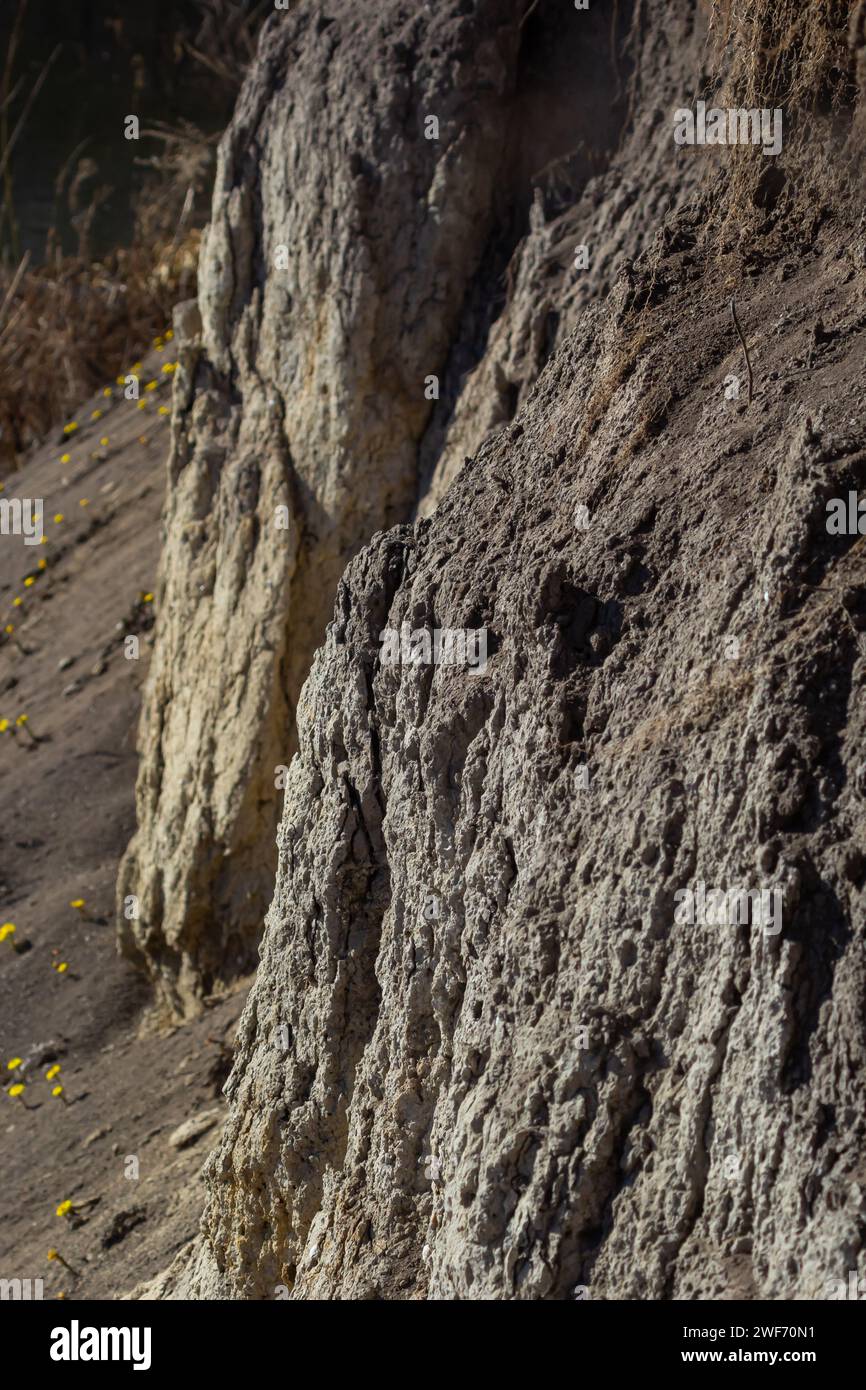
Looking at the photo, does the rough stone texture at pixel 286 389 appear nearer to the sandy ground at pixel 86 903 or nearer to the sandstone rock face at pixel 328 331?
the sandstone rock face at pixel 328 331

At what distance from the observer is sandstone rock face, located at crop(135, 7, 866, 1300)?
262 centimetres

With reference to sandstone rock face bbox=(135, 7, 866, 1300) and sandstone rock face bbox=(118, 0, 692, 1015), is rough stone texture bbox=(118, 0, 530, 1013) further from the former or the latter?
sandstone rock face bbox=(135, 7, 866, 1300)

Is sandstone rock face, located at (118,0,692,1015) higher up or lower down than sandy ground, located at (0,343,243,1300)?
higher up

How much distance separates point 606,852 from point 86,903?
5.78 meters

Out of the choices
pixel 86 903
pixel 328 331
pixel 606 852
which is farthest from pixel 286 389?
pixel 606 852

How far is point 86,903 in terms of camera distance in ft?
27.2

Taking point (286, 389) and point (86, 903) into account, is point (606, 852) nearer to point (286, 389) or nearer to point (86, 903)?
point (286, 389)

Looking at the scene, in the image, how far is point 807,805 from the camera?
8.73 ft

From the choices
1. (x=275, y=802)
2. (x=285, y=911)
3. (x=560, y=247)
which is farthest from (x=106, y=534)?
(x=285, y=911)

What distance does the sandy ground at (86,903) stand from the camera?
611 cm

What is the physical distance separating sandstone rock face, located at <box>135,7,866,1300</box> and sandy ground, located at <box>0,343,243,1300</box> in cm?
195

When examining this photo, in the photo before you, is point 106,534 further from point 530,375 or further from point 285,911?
point 285,911

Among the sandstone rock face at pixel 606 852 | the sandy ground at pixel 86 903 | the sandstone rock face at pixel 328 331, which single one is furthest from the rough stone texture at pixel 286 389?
the sandstone rock face at pixel 606 852

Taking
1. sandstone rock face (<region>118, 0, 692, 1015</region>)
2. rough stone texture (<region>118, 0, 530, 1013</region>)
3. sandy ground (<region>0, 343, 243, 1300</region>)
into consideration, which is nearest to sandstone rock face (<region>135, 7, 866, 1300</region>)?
sandy ground (<region>0, 343, 243, 1300</region>)
